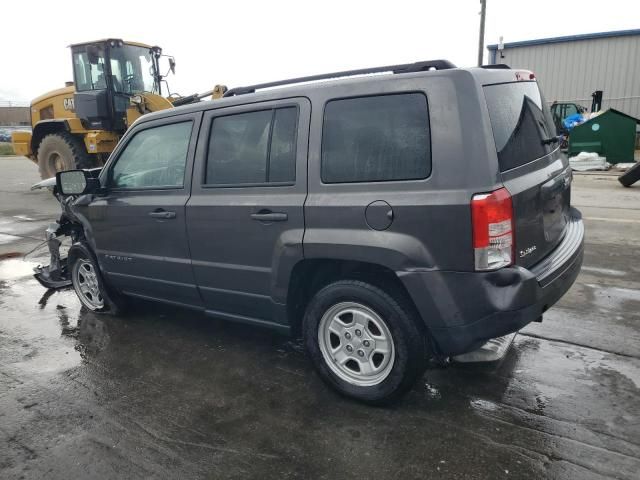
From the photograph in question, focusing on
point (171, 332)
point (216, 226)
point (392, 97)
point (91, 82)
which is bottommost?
point (171, 332)

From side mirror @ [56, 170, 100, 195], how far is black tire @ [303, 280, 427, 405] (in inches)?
93.6

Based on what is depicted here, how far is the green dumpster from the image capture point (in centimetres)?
1455

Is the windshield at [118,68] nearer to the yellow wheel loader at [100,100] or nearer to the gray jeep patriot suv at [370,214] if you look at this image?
the yellow wheel loader at [100,100]

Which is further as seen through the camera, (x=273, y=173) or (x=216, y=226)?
(x=216, y=226)

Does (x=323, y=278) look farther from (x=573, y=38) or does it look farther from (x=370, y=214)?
(x=573, y=38)

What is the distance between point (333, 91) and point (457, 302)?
4.62 ft

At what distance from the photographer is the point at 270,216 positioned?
10.4 feet

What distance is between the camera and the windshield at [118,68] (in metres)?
11.1

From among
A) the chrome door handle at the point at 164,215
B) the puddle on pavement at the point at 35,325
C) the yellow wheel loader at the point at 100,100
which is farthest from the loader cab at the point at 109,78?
the chrome door handle at the point at 164,215

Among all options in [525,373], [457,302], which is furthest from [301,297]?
[525,373]

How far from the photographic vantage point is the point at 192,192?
3637 millimetres

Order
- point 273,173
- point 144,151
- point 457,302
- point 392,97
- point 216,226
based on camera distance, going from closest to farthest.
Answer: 1. point 457,302
2. point 392,97
3. point 273,173
4. point 216,226
5. point 144,151

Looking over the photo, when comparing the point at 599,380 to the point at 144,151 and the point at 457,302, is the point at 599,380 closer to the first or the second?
the point at 457,302

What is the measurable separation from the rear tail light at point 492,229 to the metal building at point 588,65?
24.4 meters
